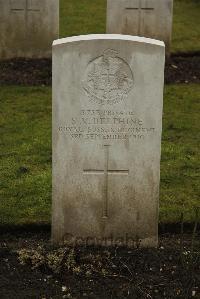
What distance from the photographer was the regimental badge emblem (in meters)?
4.86

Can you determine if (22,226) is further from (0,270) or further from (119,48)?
(119,48)

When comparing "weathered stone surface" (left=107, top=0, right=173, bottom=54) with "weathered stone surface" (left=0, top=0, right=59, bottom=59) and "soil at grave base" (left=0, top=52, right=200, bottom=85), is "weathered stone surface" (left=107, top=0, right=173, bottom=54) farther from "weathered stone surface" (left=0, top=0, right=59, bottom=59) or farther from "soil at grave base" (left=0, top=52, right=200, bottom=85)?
"weathered stone surface" (left=0, top=0, right=59, bottom=59)

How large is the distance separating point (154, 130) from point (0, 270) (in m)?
1.51

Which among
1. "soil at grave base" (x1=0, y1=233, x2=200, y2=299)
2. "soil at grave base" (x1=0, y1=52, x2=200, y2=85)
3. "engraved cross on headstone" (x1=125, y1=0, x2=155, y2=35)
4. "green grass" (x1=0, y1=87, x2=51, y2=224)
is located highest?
"engraved cross on headstone" (x1=125, y1=0, x2=155, y2=35)

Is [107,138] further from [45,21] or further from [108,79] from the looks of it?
[45,21]

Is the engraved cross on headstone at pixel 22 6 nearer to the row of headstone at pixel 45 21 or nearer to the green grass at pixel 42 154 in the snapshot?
the row of headstone at pixel 45 21

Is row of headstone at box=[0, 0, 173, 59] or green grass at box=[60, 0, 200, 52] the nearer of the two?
row of headstone at box=[0, 0, 173, 59]

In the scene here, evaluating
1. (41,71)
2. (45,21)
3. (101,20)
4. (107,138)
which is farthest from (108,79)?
(101,20)

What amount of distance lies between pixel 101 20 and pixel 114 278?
362 inches

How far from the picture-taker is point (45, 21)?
1058 centimetres

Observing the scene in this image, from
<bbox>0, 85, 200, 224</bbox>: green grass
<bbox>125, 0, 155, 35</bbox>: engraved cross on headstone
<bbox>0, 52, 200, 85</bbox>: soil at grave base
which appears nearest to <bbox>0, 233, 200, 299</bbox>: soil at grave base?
<bbox>0, 85, 200, 224</bbox>: green grass

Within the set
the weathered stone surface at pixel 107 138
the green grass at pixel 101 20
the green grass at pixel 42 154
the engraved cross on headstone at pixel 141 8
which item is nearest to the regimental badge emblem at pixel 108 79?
the weathered stone surface at pixel 107 138

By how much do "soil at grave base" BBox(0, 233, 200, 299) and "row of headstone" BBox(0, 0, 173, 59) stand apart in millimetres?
5981

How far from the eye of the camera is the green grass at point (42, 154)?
19.4 feet
